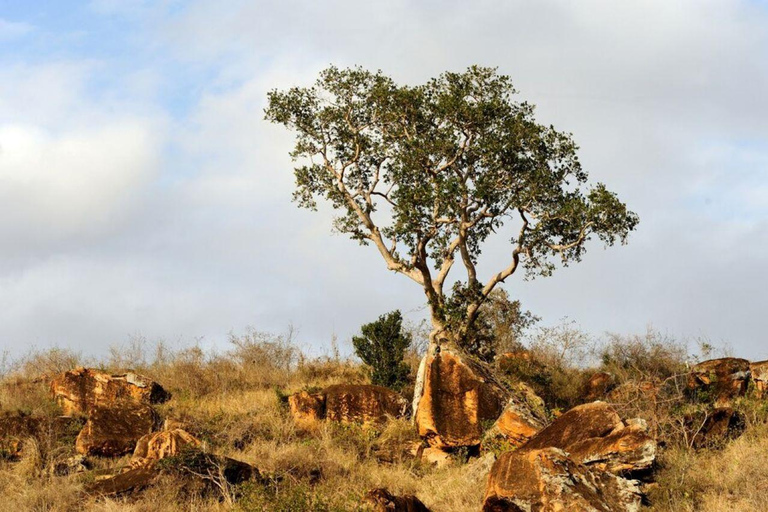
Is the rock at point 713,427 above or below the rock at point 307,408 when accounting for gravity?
below

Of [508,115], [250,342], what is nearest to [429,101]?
[508,115]

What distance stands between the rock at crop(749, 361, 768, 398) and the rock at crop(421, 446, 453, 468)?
1000cm

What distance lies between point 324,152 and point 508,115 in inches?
269

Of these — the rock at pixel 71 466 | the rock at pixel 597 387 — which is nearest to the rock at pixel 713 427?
the rock at pixel 597 387

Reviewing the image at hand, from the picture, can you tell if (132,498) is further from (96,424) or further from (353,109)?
(353,109)

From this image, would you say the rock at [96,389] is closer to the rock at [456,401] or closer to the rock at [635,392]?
the rock at [456,401]

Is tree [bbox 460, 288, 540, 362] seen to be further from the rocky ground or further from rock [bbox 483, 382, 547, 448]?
rock [bbox 483, 382, 547, 448]

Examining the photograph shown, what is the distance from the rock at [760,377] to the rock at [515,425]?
298 inches

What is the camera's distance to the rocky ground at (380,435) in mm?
16062

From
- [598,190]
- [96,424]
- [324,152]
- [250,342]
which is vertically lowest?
[96,424]

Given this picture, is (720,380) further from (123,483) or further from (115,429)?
(115,429)

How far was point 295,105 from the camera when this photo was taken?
1174 inches

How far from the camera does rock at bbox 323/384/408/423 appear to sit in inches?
947

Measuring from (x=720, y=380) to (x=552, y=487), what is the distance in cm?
1334
